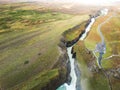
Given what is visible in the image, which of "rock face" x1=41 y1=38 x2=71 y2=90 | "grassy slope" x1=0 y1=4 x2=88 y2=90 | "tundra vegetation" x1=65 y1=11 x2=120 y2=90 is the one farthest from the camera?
"tundra vegetation" x1=65 y1=11 x2=120 y2=90

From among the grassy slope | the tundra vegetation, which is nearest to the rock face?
the grassy slope

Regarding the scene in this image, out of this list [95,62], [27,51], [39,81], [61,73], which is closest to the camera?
[39,81]

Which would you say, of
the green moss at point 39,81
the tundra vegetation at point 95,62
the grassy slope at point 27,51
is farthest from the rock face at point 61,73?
the tundra vegetation at point 95,62

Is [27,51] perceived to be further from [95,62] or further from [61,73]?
[95,62]

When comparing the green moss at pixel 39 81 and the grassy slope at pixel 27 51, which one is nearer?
the green moss at pixel 39 81

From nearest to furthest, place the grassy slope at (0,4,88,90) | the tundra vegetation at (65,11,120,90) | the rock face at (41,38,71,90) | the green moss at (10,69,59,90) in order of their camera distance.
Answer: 1. the green moss at (10,69,59,90)
2. the rock face at (41,38,71,90)
3. the grassy slope at (0,4,88,90)
4. the tundra vegetation at (65,11,120,90)

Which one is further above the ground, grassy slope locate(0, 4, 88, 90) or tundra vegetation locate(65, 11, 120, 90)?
grassy slope locate(0, 4, 88, 90)

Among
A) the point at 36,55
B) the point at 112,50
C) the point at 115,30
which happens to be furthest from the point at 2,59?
the point at 115,30

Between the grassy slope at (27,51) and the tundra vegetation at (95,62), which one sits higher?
the grassy slope at (27,51)

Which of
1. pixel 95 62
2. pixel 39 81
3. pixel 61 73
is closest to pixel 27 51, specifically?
pixel 61 73

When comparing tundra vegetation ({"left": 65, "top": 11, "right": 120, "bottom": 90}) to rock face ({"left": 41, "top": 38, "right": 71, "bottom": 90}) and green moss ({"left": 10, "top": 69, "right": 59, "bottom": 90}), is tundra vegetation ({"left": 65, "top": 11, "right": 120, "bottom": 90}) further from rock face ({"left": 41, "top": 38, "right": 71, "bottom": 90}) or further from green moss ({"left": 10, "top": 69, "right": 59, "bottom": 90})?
green moss ({"left": 10, "top": 69, "right": 59, "bottom": 90})

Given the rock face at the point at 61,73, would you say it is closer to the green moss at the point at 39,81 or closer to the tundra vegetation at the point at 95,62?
the green moss at the point at 39,81
